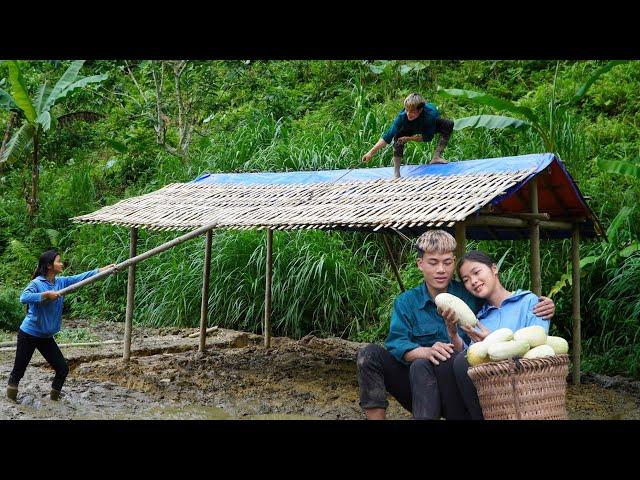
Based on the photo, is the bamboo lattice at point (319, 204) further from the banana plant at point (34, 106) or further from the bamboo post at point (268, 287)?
the banana plant at point (34, 106)

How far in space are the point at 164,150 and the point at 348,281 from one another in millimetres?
6225

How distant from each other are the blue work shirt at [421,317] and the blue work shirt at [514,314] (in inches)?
7.1

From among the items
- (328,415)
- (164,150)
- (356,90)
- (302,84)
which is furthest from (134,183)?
(328,415)

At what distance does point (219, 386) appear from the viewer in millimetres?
8375

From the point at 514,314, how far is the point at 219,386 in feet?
Answer: 14.8

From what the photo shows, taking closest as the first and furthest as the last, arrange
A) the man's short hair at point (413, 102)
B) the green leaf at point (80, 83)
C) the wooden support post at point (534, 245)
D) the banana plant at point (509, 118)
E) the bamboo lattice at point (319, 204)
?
the bamboo lattice at point (319, 204), the wooden support post at point (534, 245), the man's short hair at point (413, 102), the banana plant at point (509, 118), the green leaf at point (80, 83)

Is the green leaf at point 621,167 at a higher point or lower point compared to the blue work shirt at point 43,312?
higher

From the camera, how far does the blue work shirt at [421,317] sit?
15.6 feet

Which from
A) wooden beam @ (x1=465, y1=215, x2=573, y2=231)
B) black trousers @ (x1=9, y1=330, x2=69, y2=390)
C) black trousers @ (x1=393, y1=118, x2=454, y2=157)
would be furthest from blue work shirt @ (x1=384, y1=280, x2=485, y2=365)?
black trousers @ (x1=393, y1=118, x2=454, y2=157)

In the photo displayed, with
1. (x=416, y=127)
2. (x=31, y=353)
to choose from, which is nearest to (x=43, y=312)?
(x=31, y=353)

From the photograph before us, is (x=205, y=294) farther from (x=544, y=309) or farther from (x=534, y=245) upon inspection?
(x=544, y=309)

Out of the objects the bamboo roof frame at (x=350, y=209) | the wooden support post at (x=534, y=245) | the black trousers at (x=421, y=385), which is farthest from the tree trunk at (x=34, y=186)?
the black trousers at (x=421, y=385)

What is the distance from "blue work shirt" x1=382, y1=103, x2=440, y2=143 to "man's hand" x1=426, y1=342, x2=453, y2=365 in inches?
163

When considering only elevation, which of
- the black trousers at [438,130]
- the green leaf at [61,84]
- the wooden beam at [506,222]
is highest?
the green leaf at [61,84]
